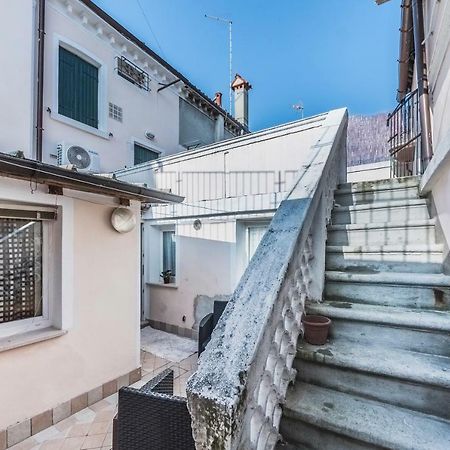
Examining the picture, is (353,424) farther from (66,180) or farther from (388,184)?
(66,180)

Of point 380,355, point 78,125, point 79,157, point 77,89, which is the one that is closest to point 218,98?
point 77,89

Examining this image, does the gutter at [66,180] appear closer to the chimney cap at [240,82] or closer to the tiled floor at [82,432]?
the tiled floor at [82,432]

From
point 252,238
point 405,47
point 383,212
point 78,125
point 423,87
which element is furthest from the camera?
point 78,125

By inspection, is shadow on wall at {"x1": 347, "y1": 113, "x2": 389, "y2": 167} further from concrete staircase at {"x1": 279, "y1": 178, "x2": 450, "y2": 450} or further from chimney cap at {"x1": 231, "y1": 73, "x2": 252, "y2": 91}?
concrete staircase at {"x1": 279, "y1": 178, "x2": 450, "y2": 450}

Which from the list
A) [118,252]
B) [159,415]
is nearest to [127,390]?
[159,415]

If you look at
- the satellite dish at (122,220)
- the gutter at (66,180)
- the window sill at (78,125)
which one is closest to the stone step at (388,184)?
the gutter at (66,180)

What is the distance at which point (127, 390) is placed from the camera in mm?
2135

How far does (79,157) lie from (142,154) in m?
2.50

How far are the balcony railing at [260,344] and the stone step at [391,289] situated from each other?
0.63 feet

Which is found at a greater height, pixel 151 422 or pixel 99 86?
pixel 99 86

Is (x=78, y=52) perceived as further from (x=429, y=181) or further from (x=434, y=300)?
(x=434, y=300)

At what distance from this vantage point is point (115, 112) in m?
8.09

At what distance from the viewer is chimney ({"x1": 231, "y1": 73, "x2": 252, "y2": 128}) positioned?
42.4 feet

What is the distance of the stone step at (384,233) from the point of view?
264cm
